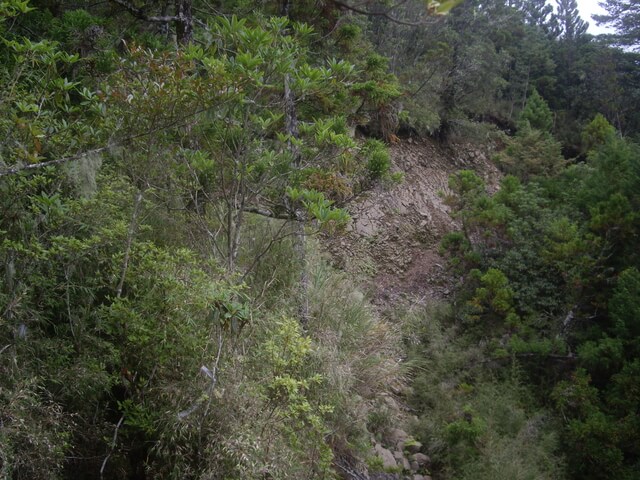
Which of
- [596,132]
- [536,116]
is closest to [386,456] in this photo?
[596,132]

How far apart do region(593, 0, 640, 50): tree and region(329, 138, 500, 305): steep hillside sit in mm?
13725

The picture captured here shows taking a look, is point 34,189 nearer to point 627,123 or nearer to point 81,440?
point 81,440

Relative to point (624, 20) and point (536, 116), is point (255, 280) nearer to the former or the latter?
point (536, 116)

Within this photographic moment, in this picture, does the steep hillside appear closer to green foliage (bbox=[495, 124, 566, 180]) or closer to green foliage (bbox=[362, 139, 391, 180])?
green foliage (bbox=[495, 124, 566, 180])

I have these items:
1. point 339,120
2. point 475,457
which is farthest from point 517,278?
point 339,120

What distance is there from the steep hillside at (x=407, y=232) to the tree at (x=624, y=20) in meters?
13.7

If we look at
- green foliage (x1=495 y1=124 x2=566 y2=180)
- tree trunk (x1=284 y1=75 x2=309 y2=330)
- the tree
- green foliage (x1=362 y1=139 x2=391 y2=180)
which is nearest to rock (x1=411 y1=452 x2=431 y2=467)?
tree trunk (x1=284 y1=75 x2=309 y2=330)

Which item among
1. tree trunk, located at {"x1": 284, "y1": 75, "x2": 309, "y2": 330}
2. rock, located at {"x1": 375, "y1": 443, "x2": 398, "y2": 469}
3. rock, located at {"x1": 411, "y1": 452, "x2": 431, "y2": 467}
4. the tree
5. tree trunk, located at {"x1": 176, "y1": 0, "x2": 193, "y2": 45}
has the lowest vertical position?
rock, located at {"x1": 411, "y1": 452, "x2": 431, "y2": 467}

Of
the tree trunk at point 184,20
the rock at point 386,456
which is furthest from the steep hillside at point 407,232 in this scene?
the tree trunk at point 184,20

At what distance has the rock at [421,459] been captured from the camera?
5.82 metres

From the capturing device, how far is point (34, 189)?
3.03 m

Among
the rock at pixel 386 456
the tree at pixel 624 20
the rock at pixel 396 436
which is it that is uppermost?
the tree at pixel 624 20

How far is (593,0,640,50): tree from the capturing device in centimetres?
2261

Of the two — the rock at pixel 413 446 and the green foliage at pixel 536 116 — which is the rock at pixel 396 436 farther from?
the green foliage at pixel 536 116
